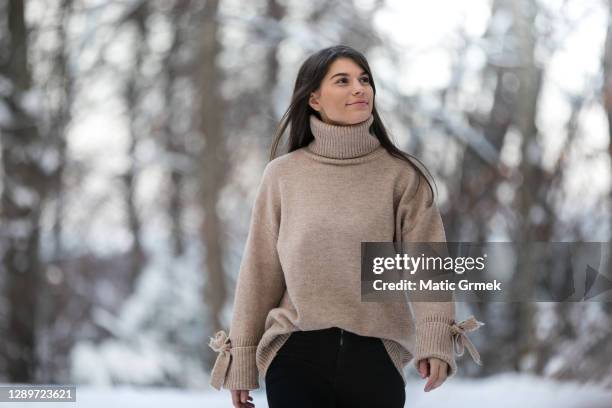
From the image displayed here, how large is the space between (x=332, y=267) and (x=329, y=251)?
29 millimetres

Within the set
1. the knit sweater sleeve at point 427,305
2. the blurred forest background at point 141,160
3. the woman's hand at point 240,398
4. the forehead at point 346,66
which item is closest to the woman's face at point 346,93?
the forehead at point 346,66

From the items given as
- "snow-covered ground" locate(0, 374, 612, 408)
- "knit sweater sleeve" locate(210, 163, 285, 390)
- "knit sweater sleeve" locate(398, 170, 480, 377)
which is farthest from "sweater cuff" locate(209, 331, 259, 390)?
"snow-covered ground" locate(0, 374, 612, 408)

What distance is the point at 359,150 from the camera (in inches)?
57.4

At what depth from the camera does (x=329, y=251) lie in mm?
1393

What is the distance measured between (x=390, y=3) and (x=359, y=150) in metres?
2.44

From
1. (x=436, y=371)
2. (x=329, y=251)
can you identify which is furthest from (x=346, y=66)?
(x=436, y=371)

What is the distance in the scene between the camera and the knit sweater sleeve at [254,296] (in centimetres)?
144

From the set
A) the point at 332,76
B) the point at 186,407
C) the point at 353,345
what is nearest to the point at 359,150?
the point at 332,76

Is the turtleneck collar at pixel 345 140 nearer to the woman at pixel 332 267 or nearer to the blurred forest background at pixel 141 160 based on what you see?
the woman at pixel 332 267

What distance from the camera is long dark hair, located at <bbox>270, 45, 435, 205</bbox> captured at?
4.81 ft

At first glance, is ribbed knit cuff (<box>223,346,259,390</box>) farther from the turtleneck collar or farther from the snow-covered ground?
the snow-covered ground

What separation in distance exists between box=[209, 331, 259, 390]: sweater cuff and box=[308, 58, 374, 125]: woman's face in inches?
18.4

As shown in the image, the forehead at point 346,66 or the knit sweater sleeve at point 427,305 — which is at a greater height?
the forehead at point 346,66

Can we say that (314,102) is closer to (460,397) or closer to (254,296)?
(254,296)
